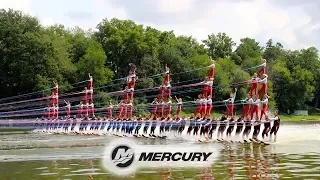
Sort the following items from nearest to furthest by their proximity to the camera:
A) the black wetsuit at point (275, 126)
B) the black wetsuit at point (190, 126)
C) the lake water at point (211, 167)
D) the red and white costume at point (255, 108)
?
the lake water at point (211, 167) < the black wetsuit at point (275, 126) < the red and white costume at point (255, 108) < the black wetsuit at point (190, 126)

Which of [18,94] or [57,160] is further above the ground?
[18,94]

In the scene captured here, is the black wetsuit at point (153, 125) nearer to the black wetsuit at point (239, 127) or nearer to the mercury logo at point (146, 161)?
the black wetsuit at point (239, 127)

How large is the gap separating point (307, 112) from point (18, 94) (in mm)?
51847

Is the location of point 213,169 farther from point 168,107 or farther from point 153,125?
point 168,107

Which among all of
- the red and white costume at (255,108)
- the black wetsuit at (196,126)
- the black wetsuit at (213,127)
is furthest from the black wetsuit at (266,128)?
the black wetsuit at (196,126)

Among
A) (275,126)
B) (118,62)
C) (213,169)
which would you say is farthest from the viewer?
(118,62)

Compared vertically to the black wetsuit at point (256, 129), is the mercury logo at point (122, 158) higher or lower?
lower

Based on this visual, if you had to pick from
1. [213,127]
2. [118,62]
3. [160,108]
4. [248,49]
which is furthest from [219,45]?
[213,127]

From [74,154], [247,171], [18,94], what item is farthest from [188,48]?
[247,171]

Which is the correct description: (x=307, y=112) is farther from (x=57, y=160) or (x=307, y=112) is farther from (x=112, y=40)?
(x=57, y=160)

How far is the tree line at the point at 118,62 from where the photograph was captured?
7556 cm

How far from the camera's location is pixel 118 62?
289 feet

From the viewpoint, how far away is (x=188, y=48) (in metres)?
95.4

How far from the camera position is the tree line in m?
75.6
